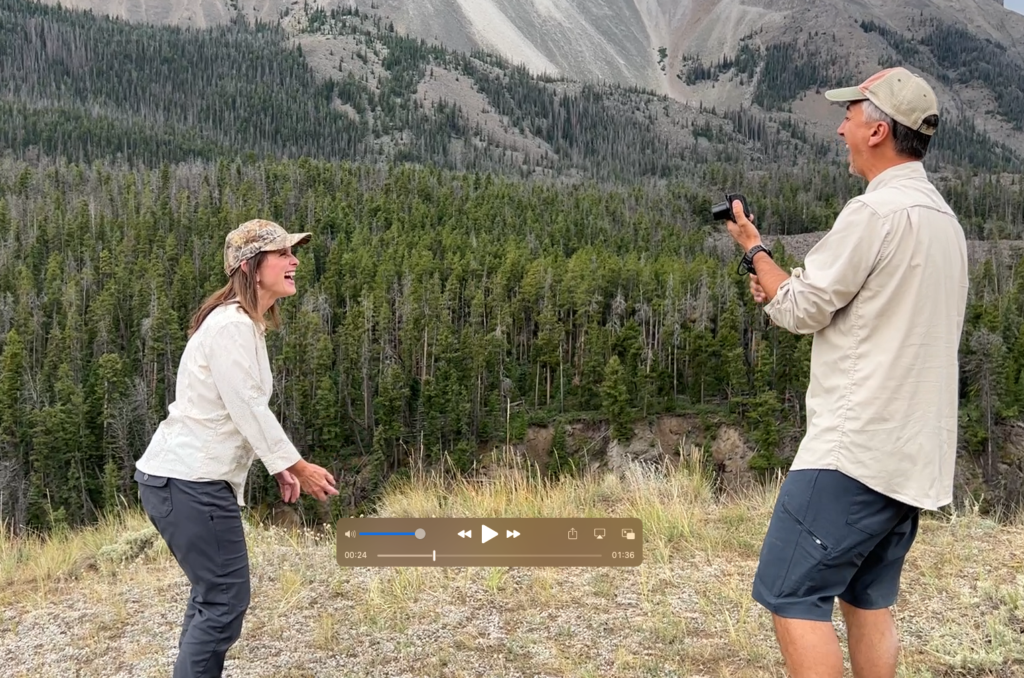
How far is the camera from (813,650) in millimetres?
3480

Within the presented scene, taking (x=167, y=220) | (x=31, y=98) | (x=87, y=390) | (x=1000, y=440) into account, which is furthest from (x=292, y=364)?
(x=31, y=98)

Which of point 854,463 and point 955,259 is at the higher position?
point 955,259

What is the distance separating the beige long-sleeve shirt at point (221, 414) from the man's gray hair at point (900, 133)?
3097 mm

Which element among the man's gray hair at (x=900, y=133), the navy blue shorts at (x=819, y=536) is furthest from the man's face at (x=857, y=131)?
the navy blue shorts at (x=819, y=536)

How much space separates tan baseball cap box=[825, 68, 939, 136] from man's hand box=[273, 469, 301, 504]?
316 cm

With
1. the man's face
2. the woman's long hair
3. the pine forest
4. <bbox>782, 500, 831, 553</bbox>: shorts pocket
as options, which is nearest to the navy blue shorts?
<bbox>782, 500, 831, 553</bbox>: shorts pocket

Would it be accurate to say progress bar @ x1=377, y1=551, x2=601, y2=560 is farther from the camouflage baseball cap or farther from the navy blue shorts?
the navy blue shorts

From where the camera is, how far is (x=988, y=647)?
5266 mm

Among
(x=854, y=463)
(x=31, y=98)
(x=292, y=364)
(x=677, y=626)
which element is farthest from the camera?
(x=31, y=98)

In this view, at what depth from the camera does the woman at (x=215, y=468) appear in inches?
163

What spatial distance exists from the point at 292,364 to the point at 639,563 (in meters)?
64.9

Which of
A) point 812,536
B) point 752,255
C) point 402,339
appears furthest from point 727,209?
point 402,339

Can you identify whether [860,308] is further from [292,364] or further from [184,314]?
[184,314]

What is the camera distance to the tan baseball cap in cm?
356
